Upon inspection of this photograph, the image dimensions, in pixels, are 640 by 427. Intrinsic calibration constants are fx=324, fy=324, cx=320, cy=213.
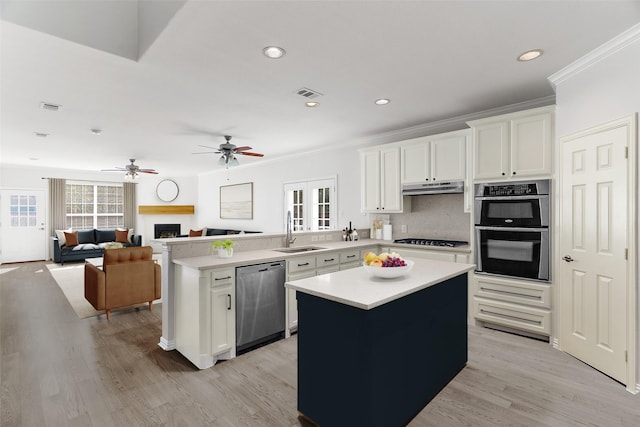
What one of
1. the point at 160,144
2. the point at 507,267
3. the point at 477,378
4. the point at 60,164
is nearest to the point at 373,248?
the point at 507,267

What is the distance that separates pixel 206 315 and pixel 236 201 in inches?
249

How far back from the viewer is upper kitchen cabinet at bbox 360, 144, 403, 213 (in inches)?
184

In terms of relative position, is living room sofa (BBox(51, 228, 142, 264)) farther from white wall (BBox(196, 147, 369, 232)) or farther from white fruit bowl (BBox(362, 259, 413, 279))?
white fruit bowl (BBox(362, 259, 413, 279))

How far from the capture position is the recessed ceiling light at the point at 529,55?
2628mm

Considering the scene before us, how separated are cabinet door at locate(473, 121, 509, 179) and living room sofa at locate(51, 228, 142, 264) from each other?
7992mm

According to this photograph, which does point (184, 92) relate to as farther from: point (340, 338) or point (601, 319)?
point (601, 319)

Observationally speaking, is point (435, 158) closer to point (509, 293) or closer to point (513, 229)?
point (513, 229)

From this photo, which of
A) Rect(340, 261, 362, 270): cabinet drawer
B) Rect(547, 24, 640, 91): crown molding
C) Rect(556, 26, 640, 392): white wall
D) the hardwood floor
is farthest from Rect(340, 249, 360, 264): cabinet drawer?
Rect(547, 24, 640, 91): crown molding

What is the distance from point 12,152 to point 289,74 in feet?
22.5

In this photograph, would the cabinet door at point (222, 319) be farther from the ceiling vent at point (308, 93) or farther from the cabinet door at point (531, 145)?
the cabinet door at point (531, 145)

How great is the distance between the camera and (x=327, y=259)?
3936mm

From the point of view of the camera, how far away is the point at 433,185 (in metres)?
4.26

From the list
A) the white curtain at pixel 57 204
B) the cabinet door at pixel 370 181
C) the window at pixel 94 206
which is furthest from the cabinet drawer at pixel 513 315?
the white curtain at pixel 57 204

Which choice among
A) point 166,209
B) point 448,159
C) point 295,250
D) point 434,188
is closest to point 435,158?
point 448,159
